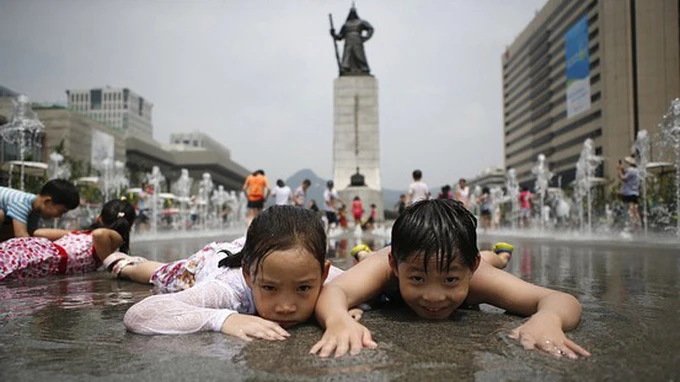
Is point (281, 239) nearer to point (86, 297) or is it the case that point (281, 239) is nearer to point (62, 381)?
point (62, 381)

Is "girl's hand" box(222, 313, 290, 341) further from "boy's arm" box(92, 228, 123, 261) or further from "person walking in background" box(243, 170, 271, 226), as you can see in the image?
"person walking in background" box(243, 170, 271, 226)

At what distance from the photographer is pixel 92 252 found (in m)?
4.46

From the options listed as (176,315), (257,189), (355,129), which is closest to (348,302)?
(176,315)

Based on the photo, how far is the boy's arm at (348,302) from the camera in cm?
163

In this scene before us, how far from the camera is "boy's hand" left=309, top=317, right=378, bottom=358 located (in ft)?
5.21

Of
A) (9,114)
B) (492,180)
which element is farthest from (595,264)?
(492,180)

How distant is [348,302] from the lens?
2176 millimetres

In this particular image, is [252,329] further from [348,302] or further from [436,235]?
[436,235]

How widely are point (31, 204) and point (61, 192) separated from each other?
1.09ft

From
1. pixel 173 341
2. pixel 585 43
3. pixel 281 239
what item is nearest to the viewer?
pixel 173 341

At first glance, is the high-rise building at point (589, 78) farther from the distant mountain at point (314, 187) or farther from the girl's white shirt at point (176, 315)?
the girl's white shirt at point (176, 315)

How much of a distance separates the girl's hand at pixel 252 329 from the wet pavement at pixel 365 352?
1.7 inches

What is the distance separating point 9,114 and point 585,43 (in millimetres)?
58920

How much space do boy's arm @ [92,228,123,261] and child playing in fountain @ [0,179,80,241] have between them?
347 millimetres
